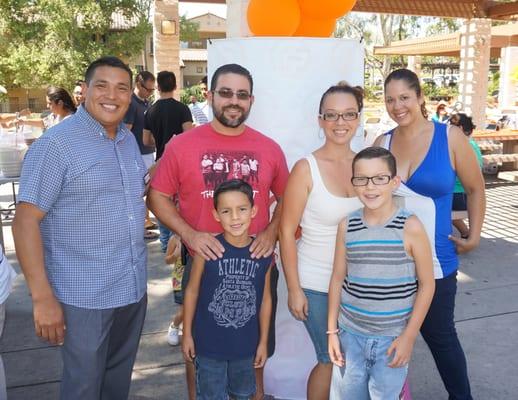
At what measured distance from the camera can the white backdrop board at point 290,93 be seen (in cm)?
271

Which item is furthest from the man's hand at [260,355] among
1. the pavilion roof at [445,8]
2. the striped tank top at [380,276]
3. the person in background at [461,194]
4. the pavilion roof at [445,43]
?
the pavilion roof at [445,43]

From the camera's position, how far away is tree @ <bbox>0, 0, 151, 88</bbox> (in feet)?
83.5

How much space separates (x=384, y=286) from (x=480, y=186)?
0.85 meters

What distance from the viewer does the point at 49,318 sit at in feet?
6.31

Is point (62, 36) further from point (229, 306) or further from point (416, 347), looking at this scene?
point (229, 306)

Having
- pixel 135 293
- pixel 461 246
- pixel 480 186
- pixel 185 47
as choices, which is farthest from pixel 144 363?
pixel 185 47

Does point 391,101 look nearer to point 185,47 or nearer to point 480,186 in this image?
point 480,186

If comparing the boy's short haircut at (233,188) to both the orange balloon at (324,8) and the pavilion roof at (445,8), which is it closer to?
the orange balloon at (324,8)

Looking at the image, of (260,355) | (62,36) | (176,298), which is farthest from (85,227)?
(62,36)

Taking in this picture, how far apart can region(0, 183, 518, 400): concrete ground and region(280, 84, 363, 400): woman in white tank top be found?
1.14 metres

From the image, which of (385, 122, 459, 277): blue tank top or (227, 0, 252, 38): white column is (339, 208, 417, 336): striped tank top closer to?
(385, 122, 459, 277): blue tank top

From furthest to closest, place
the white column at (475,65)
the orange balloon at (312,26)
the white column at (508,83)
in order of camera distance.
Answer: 1. the white column at (508,83)
2. the white column at (475,65)
3. the orange balloon at (312,26)

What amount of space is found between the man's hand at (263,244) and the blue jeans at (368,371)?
482mm

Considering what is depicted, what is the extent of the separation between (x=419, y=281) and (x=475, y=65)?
11568 millimetres
